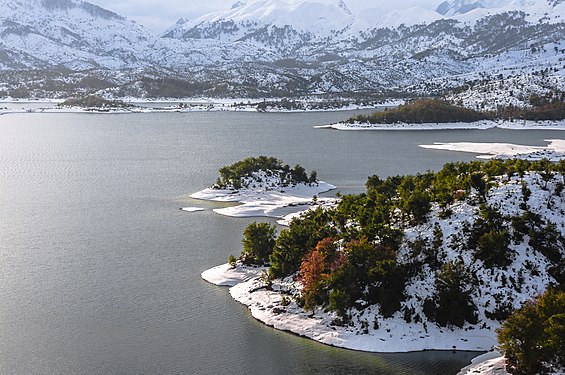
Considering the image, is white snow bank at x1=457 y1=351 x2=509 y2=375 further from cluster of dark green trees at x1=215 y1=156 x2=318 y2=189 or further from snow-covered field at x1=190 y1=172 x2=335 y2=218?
cluster of dark green trees at x1=215 y1=156 x2=318 y2=189

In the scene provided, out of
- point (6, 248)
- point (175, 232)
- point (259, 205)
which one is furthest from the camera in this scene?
point (259, 205)

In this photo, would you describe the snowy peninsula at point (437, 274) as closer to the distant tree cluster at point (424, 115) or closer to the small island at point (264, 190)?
the small island at point (264, 190)

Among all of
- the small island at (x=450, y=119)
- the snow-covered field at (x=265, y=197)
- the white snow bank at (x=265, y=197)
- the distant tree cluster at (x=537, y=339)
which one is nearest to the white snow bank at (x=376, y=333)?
the distant tree cluster at (x=537, y=339)

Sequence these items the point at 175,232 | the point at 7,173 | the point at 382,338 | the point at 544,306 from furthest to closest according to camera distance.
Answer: the point at 7,173 → the point at 175,232 → the point at 382,338 → the point at 544,306

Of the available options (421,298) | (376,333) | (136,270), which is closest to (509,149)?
(421,298)

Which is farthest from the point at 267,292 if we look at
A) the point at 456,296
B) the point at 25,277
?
the point at 25,277

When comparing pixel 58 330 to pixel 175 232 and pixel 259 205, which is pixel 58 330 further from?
pixel 259 205

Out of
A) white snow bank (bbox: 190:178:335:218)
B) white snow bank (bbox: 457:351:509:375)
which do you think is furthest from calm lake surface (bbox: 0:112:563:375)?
white snow bank (bbox: 190:178:335:218)
